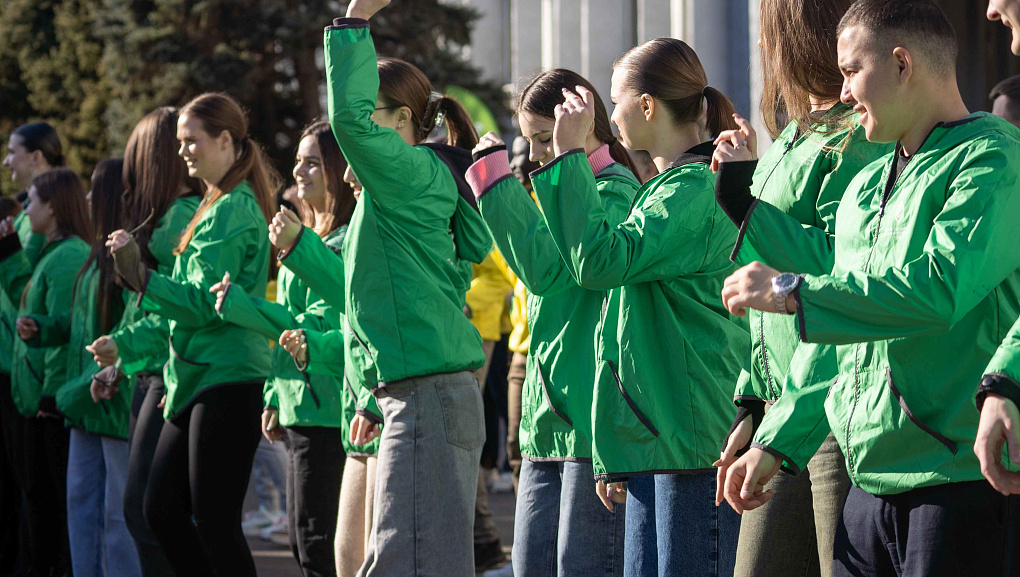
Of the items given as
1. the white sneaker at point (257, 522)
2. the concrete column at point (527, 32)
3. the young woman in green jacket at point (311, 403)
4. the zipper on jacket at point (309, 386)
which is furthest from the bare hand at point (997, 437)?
the concrete column at point (527, 32)

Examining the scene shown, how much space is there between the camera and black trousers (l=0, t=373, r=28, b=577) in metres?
6.93

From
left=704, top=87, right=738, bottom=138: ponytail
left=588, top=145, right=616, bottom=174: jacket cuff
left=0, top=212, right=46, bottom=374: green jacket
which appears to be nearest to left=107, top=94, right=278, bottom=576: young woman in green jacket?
left=588, top=145, right=616, bottom=174: jacket cuff

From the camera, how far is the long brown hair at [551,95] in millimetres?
3984

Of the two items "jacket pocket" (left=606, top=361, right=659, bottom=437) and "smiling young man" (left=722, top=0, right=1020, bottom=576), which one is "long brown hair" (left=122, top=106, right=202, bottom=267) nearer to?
"jacket pocket" (left=606, top=361, right=659, bottom=437)

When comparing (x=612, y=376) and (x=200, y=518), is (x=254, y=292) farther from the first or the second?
(x=612, y=376)

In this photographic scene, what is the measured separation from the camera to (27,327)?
6211 mm

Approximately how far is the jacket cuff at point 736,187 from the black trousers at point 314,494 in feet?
8.17

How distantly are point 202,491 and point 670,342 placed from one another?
7.17ft

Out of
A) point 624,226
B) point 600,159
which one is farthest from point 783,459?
point 600,159

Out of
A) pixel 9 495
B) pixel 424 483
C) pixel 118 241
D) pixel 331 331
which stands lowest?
pixel 9 495

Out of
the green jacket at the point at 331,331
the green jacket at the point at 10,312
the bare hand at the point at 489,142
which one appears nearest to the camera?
the bare hand at the point at 489,142

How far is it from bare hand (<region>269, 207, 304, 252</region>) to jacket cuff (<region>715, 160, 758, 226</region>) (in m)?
1.95

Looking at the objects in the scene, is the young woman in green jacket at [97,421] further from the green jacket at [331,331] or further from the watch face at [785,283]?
the watch face at [785,283]

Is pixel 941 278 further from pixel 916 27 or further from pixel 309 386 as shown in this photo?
pixel 309 386
